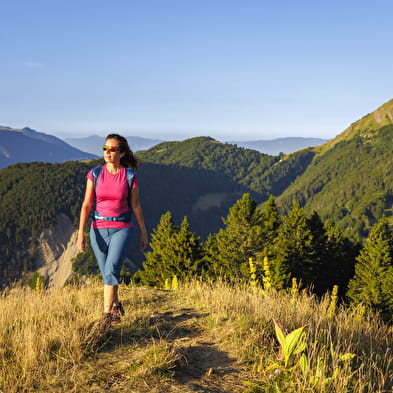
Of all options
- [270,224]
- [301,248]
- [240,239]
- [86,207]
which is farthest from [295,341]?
[270,224]

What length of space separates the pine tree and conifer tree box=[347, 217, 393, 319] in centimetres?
1175

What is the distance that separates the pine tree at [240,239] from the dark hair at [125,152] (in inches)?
1529

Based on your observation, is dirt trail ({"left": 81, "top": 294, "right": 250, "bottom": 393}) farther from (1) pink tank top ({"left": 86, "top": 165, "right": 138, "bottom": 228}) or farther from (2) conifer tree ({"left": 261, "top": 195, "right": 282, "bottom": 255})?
(2) conifer tree ({"left": 261, "top": 195, "right": 282, "bottom": 255})

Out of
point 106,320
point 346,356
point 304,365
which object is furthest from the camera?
point 106,320

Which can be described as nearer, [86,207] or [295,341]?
[295,341]

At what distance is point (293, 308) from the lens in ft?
20.0

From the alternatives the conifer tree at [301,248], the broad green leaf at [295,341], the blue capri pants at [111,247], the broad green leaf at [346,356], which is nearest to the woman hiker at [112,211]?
the blue capri pants at [111,247]

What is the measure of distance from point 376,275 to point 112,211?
133 ft

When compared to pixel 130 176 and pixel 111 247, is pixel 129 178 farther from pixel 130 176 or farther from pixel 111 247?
pixel 111 247

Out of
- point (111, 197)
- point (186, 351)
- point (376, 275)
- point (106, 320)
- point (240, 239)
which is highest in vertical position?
point (111, 197)

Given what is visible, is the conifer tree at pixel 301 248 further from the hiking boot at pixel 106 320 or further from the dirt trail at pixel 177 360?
the hiking boot at pixel 106 320

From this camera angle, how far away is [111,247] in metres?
5.45

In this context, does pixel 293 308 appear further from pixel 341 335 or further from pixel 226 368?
pixel 226 368

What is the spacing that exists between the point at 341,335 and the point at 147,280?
137ft
